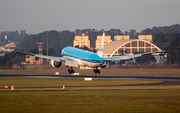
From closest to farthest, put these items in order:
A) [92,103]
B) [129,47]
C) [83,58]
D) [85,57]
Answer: [92,103]
[85,57]
[83,58]
[129,47]

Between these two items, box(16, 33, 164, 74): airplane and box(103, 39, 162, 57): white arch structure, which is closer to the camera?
box(16, 33, 164, 74): airplane

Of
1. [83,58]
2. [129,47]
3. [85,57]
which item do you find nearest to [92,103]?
[85,57]

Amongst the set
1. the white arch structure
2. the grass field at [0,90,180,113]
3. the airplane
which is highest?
the white arch structure

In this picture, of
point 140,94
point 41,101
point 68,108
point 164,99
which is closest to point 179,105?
point 164,99

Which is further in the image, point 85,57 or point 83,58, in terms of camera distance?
point 83,58

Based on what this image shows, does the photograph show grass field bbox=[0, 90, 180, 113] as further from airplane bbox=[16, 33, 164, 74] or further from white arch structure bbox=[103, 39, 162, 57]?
white arch structure bbox=[103, 39, 162, 57]

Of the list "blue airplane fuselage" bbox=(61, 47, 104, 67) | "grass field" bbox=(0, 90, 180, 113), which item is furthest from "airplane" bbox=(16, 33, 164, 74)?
"grass field" bbox=(0, 90, 180, 113)

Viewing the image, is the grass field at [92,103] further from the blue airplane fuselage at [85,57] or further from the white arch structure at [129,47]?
the white arch structure at [129,47]

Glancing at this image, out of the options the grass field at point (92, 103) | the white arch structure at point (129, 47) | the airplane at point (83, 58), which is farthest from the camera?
the white arch structure at point (129, 47)

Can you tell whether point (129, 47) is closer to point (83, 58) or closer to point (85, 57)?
point (83, 58)

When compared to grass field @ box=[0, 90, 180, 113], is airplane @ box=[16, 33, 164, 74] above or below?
above

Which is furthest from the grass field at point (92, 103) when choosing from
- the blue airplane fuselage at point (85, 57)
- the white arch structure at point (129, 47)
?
the white arch structure at point (129, 47)

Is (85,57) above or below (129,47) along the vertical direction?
below

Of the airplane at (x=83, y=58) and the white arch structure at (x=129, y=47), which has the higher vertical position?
the white arch structure at (x=129, y=47)
